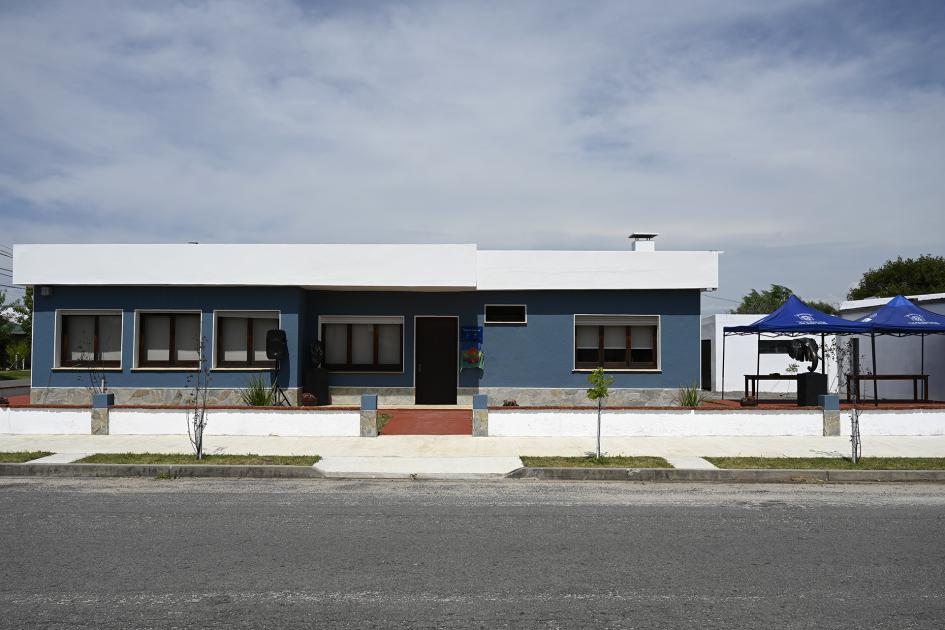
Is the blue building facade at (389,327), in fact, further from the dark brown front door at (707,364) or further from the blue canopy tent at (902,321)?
the dark brown front door at (707,364)

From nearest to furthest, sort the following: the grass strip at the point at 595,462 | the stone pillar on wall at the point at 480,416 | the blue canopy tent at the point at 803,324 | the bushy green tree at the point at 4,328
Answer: the grass strip at the point at 595,462
the stone pillar on wall at the point at 480,416
the blue canopy tent at the point at 803,324
the bushy green tree at the point at 4,328

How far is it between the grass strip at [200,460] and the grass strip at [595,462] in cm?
350

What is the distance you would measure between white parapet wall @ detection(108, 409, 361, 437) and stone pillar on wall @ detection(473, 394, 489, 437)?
2.23 m

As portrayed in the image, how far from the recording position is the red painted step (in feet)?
51.4

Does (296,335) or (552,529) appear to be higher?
(296,335)

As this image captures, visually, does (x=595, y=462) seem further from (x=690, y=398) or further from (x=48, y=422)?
(x=48, y=422)

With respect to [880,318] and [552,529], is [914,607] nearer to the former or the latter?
[552,529]

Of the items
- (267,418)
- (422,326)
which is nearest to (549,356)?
(422,326)

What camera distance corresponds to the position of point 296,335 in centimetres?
1919

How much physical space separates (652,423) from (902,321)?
7.51 metres

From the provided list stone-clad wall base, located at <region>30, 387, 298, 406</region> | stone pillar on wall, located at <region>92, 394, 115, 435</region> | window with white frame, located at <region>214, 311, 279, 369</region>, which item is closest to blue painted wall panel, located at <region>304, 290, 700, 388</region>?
window with white frame, located at <region>214, 311, 279, 369</region>

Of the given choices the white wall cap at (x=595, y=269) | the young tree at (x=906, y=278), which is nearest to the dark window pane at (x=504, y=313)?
the white wall cap at (x=595, y=269)

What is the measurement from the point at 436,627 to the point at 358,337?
1564cm

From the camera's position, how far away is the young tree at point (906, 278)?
54.0 m
